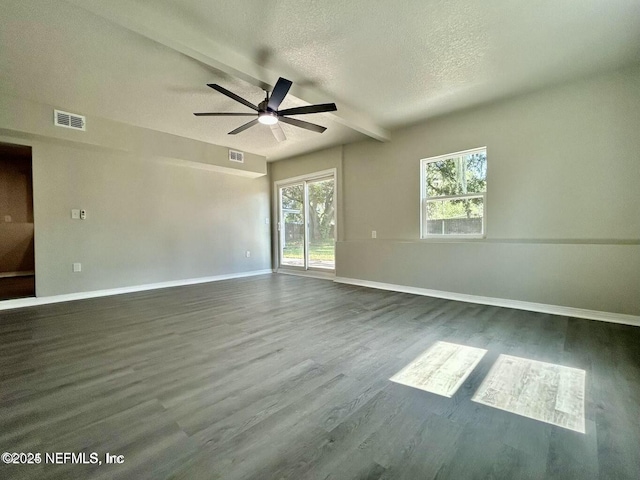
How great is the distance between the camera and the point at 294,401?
1.64m

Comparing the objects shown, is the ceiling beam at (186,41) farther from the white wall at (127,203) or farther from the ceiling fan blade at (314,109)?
the white wall at (127,203)

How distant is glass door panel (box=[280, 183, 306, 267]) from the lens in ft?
22.2

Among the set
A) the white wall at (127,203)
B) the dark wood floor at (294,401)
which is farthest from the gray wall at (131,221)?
the dark wood floor at (294,401)

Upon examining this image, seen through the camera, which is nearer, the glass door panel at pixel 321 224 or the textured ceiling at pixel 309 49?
the textured ceiling at pixel 309 49

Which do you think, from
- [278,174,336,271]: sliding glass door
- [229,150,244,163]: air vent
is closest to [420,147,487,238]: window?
[278,174,336,271]: sliding glass door

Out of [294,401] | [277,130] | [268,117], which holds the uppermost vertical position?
[277,130]

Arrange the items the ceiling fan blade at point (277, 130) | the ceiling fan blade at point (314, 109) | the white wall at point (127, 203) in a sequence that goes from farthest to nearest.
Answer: the white wall at point (127, 203), the ceiling fan blade at point (277, 130), the ceiling fan blade at point (314, 109)

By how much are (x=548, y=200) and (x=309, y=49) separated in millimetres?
3331

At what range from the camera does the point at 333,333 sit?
2729 millimetres

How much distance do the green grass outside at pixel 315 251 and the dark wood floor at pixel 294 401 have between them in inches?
121

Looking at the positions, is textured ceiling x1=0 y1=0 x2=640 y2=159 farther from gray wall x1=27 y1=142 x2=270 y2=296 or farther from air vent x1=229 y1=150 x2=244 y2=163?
air vent x1=229 y1=150 x2=244 y2=163

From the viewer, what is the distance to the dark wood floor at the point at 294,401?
119 cm

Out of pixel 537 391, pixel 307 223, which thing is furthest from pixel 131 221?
pixel 537 391

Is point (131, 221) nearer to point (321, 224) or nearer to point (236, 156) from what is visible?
point (236, 156)
